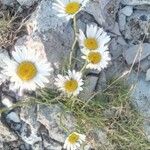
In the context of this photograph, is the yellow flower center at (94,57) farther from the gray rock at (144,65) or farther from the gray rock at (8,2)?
the gray rock at (8,2)

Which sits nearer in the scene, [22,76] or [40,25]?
[22,76]

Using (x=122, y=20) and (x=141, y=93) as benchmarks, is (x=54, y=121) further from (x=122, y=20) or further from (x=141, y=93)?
(x=122, y=20)

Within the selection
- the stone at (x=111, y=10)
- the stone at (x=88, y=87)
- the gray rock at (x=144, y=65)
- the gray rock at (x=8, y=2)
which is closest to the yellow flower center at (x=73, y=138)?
the stone at (x=88, y=87)

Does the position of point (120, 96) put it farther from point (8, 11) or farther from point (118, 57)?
point (8, 11)

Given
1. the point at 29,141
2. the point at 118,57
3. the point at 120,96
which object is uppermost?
the point at 118,57

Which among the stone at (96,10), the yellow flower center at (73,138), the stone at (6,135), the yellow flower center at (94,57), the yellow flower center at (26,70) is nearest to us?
the yellow flower center at (26,70)

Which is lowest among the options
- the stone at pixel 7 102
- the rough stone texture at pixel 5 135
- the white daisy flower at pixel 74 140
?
the white daisy flower at pixel 74 140

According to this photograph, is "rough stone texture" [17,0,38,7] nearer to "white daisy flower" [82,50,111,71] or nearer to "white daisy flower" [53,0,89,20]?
"white daisy flower" [53,0,89,20]

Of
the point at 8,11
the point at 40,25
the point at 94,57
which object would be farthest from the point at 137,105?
the point at 8,11
